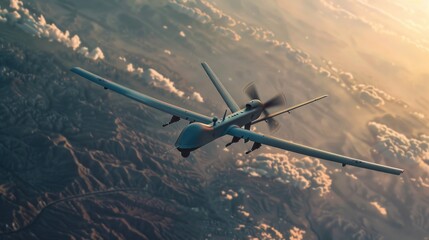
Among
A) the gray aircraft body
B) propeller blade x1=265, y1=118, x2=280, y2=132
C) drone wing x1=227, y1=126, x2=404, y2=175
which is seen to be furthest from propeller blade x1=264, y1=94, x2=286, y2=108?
drone wing x1=227, y1=126, x2=404, y2=175

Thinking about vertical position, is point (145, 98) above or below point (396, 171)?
below

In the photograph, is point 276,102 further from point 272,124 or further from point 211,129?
point 211,129

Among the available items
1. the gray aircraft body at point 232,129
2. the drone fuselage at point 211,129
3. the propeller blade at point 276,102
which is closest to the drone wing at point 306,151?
the gray aircraft body at point 232,129

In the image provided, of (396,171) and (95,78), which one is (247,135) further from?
(95,78)

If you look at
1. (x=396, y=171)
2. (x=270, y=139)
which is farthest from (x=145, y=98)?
(x=396, y=171)

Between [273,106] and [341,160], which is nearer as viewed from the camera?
[341,160]

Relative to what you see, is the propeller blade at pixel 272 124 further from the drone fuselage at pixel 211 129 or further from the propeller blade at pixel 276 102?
the propeller blade at pixel 276 102

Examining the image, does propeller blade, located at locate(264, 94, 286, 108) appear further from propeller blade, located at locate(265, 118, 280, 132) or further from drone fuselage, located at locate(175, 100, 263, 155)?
propeller blade, located at locate(265, 118, 280, 132)

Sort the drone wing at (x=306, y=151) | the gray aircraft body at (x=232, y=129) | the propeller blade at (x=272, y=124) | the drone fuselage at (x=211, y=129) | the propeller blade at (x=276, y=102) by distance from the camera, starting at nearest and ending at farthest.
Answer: the drone fuselage at (x=211, y=129), the gray aircraft body at (x=232, y=129), the drone wing at (x=306, y=151), the propeller blade at (x=272, y=124), the propeller blade at (x=276, y=102)
